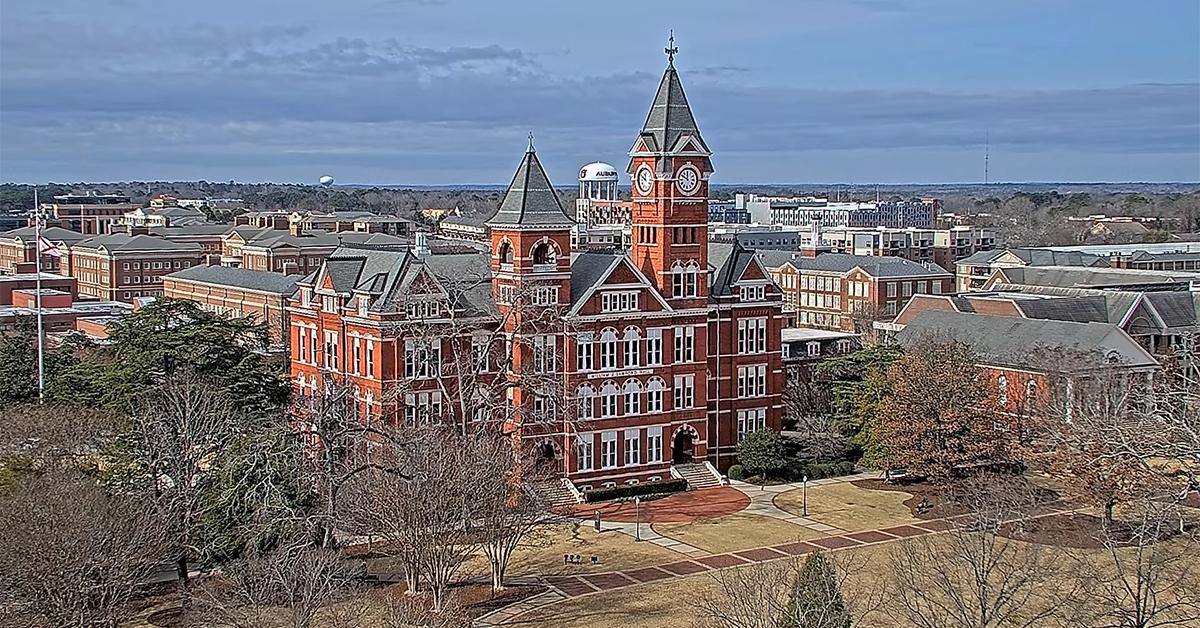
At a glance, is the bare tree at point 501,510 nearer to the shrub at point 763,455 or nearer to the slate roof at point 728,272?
the shrub at point 763,455

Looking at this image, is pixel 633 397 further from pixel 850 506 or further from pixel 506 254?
pixel 850 506

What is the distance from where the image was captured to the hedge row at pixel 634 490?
67875mm

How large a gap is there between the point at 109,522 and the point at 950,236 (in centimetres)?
14319

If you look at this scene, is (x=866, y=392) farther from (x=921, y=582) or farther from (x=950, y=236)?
(x=950, y=236)

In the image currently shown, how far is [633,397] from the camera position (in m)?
70.8

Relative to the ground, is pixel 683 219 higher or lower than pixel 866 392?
higher

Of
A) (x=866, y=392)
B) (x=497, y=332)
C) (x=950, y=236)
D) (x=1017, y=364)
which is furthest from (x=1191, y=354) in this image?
(x=950, y=236)

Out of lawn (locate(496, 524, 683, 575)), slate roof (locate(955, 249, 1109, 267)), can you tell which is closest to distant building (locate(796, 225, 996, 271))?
slate roof (locate(955, 249, 1109, 267))

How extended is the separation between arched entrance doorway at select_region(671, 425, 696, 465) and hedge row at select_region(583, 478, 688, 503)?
3035 mm

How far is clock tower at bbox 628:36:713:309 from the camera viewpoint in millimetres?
71812

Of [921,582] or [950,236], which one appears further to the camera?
[950,236]

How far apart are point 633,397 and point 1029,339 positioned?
2808 cm

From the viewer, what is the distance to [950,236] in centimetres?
17212

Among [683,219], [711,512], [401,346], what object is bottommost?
[711,512]
